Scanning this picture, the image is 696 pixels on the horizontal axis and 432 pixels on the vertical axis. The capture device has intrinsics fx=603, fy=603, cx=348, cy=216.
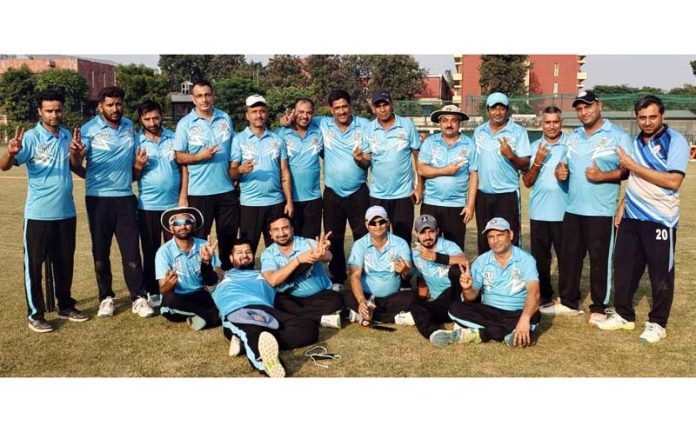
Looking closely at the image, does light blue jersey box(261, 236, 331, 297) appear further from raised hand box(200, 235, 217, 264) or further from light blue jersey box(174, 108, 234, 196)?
light blue jersey box(174, 108, 234, 196)

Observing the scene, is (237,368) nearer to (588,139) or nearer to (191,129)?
(191,129)

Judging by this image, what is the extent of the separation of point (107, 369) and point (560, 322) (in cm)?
438

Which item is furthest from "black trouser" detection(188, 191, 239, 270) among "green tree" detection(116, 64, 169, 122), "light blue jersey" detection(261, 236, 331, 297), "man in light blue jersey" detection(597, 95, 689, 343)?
"green tree" detection(116, 64, 169, 122)

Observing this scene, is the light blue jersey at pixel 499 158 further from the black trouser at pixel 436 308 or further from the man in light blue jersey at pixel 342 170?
the man in light blue jersey at pixel 342 170

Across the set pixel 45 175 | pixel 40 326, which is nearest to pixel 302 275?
pixel 40 326

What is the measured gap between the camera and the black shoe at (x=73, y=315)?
20.5 feet

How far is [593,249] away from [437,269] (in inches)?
63.5

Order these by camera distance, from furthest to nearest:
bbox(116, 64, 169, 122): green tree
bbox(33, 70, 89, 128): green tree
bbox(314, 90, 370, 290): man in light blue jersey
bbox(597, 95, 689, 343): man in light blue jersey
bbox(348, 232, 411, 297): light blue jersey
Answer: bbox(33, 70, 89, 128): green tree
bbox(116, 64, 169, 122): green tree
bbox(314, 90, 370, 290): man in light blue jersey
bbox(348, 232, 411, 297): light blue jersey
bbox(597, 95, 689, 343): man in light blue jersey

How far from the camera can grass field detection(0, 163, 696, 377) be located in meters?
4.93

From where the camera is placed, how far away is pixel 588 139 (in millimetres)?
6164

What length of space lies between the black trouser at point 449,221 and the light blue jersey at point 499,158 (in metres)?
0.42

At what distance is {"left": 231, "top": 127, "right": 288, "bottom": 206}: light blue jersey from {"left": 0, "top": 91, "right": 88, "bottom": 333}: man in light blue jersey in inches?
68.4

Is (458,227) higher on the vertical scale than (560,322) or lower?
higher

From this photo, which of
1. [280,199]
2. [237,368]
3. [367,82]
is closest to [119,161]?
[280,199]
